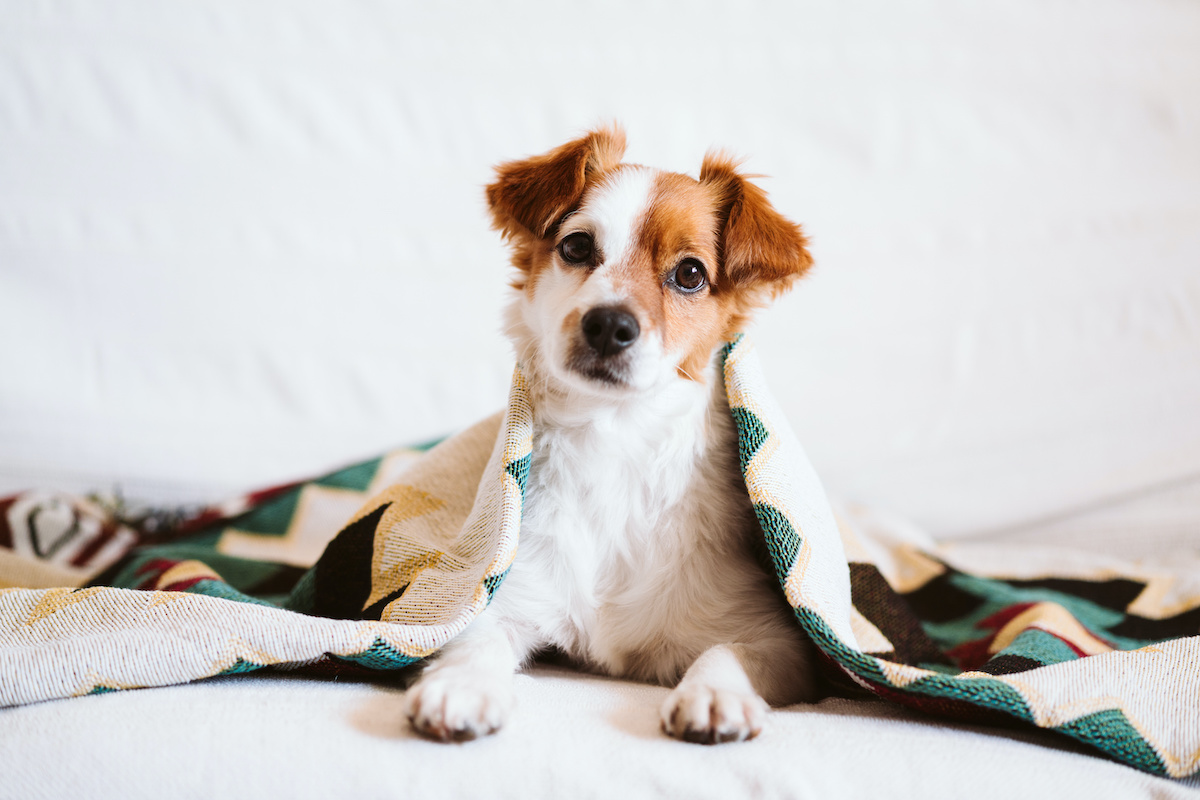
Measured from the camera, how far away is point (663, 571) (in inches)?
57.6

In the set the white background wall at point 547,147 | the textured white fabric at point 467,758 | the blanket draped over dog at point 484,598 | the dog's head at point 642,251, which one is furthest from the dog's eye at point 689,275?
the white background wall at point 547,147

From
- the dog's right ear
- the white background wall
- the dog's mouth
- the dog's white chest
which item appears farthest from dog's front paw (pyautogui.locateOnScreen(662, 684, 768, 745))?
the white background wall

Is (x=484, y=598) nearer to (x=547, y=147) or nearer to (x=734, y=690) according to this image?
(x=734, y=690)

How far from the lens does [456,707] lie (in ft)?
3.47

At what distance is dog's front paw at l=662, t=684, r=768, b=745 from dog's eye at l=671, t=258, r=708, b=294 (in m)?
0.74

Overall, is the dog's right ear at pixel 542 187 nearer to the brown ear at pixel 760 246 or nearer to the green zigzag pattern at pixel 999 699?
the brown ear at pixel 760 246

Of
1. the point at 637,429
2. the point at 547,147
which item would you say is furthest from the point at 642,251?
the point at 547,147

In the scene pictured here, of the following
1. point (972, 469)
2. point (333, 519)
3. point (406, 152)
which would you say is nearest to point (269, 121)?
point (406, 152)

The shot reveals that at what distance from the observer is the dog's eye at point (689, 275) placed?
1.56 metres

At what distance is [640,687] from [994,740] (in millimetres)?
537

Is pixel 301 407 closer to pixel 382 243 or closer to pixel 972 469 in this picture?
pixel 382 243

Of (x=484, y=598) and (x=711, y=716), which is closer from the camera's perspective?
(x=711, y=716)

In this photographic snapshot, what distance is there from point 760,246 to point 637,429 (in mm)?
411

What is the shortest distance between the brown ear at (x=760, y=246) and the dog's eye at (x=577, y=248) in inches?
10.3
